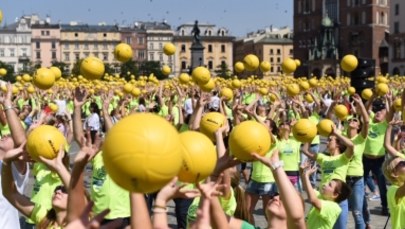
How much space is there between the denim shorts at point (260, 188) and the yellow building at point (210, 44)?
13322cm

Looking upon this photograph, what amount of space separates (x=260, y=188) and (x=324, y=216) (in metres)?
3.26

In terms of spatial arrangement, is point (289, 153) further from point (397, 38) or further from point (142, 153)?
point (397, 38)

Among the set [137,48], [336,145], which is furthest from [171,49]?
[137,48]

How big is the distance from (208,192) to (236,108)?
5.14 metres

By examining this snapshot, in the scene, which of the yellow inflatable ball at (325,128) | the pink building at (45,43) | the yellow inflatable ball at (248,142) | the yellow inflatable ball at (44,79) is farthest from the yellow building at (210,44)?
the yellow inflatable ball at (248,142)

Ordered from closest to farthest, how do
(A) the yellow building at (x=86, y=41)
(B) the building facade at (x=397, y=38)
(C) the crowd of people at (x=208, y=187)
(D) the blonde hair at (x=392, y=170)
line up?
(C) the crowd of people at (x=208, y=187) < (D) the blonde hair at (x=392, y=170) < (B) the building facade at (x=397, y=38) < (A) the yellow building at (x=86, y=41)

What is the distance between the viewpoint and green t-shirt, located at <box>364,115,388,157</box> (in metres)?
10.7

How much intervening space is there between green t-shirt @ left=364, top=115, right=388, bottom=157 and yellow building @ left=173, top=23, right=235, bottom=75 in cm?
13153

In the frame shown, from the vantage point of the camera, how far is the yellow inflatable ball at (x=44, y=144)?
15.2 feet

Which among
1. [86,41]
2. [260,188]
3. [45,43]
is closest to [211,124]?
[260,188]

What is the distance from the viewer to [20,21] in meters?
148

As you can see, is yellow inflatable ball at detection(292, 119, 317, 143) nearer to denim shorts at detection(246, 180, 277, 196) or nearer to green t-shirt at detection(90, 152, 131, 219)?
green t-shirt at detection(90, 152, 131, 219)

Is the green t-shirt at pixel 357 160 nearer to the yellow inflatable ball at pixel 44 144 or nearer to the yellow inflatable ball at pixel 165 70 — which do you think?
the yellow inflatable ball at pixel 165 70

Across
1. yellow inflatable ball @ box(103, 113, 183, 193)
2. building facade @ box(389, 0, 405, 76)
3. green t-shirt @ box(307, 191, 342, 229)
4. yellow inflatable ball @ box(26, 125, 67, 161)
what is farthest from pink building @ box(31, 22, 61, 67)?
yellow inflatable ball @ box(103, 113, 183, 193)
